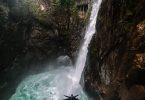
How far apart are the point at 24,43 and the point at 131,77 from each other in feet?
43.1

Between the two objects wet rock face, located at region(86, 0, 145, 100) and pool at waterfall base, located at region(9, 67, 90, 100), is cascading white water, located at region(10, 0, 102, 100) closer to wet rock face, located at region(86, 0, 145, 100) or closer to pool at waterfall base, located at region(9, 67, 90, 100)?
pool at waterfall base, located at region(9, 67, 90, 100)

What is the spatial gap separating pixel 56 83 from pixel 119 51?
972cm

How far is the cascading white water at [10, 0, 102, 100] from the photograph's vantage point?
1912 centimetres

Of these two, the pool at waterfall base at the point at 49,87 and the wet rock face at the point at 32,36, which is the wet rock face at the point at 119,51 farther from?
the wet rock face at the point at 32,36

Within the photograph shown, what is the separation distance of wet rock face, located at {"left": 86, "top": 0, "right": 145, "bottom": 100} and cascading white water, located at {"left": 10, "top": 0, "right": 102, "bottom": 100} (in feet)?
11.2

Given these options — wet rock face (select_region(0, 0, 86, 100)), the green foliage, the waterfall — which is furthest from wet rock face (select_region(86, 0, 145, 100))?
the green foliage

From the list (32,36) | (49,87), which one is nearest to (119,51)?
(49,87)

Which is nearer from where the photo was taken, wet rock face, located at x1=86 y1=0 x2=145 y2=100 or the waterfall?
wet rock face, located at x1=86 y1=0 x2=145 y2=100

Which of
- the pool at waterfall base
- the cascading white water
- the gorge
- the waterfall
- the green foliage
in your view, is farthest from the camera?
the waterfall

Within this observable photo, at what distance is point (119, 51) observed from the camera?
12.0m

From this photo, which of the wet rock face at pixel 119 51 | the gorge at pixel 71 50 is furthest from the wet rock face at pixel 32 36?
the wet rock face at pixel 119 51

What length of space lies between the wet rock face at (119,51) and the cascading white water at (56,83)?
3.40 m

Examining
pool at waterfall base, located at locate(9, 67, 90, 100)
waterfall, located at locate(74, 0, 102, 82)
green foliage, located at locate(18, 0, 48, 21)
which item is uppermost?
green foliage, located at locate(18, 0, 48, 21)

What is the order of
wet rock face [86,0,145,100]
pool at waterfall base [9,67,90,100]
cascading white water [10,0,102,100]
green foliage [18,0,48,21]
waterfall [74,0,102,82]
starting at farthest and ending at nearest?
waterfall [74,0,102,82] → green foliage [18,0,48,21] → cascading white water [10,0,102,100] → pool at waterfall base [9,67,90,100] → wet rock face [86,0,145,100]
